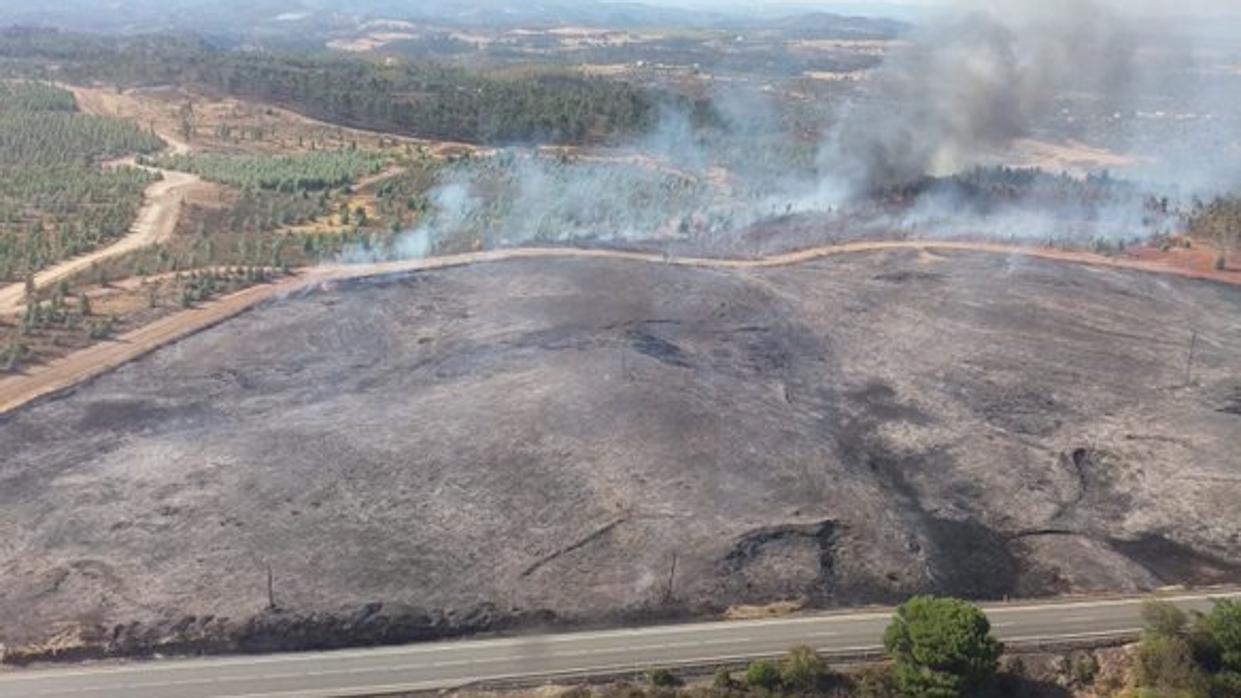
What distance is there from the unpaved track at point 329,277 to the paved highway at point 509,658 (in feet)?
94.1

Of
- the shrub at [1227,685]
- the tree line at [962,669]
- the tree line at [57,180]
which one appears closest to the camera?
the tree line at [962,669]

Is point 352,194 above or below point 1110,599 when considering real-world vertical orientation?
above

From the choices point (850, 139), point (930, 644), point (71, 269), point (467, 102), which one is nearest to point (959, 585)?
point (930, 644)

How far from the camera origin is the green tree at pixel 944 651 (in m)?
43.3

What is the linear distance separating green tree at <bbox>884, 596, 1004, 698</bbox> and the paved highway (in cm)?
283

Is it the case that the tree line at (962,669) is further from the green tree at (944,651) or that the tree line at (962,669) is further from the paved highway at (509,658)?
the paved highway at (509,658)

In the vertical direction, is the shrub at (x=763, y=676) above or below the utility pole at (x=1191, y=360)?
below

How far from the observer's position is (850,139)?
495 ft

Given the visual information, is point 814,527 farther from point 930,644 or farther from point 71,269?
point 71,269

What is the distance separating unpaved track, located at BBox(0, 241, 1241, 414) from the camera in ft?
230

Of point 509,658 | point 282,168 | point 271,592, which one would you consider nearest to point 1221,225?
point 509,658

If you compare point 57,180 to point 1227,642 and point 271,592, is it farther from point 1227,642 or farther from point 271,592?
point 1227,642

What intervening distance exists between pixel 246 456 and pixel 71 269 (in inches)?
1738

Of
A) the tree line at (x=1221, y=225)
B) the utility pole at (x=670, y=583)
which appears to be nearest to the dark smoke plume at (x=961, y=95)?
the tree line at (x=1221, y=225)
